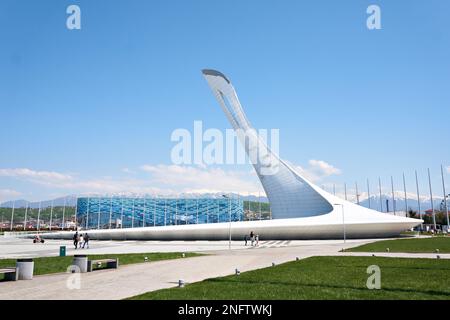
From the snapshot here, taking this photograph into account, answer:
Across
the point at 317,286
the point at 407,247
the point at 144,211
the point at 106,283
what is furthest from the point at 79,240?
the point at 144,211

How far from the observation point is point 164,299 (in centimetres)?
617

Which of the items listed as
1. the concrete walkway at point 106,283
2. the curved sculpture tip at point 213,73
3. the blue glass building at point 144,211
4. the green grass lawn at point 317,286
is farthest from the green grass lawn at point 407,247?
the blue glass building at point 144,211

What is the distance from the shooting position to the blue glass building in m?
79.8

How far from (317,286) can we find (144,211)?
7408 centimetres

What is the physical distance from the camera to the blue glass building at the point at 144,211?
79812 mm

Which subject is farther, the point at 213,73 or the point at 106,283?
the point at 213,73

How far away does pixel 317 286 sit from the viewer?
7.37 metres

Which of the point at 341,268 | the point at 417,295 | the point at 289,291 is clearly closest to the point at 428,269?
the point at 341,268

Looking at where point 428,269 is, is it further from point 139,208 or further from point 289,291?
point 139,208

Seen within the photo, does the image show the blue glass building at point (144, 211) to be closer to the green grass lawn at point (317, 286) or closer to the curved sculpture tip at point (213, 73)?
the curved sculpture tip at point (213, 73)

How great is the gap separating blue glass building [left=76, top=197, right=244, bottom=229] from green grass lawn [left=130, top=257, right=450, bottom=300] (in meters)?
70.5

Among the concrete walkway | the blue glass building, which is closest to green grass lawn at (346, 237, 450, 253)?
the concrete walkway

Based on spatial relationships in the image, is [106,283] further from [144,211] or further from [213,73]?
[144,211]
